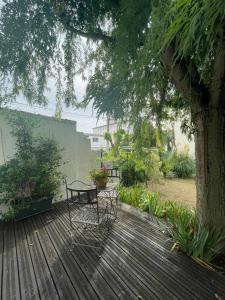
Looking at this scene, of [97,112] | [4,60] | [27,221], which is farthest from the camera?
[27,221]

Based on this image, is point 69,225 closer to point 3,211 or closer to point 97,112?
point 3,211

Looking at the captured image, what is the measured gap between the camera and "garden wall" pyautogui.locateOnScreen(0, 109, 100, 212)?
382cm

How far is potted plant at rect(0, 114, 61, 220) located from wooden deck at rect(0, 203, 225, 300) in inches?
31.5

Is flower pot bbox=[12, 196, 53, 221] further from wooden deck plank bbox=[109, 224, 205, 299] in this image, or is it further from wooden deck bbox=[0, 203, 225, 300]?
wooden deck plank bbox=[109, 224, 205, 299]

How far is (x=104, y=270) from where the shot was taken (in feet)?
7.11

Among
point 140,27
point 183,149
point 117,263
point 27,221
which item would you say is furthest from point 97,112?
point 183,149

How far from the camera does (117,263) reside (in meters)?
2.28

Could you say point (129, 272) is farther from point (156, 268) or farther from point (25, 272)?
point (25, 272)

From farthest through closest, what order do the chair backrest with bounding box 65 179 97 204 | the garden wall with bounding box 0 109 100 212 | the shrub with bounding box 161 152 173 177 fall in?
the shrub with bounding box 161 152 173 177 < the garden wall with bounding box 0 109 100 212 < the chair backrest with bounding box 65 179 97 204

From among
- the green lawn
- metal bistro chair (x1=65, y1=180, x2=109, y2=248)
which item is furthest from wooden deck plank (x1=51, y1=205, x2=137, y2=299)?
the green lawn

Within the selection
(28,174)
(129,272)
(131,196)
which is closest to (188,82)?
(129,272)

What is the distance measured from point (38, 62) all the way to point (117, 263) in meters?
2.85

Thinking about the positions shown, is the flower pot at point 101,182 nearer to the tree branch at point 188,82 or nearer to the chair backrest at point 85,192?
the chair backrest at point 85,192

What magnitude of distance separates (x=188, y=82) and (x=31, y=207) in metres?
3.75
